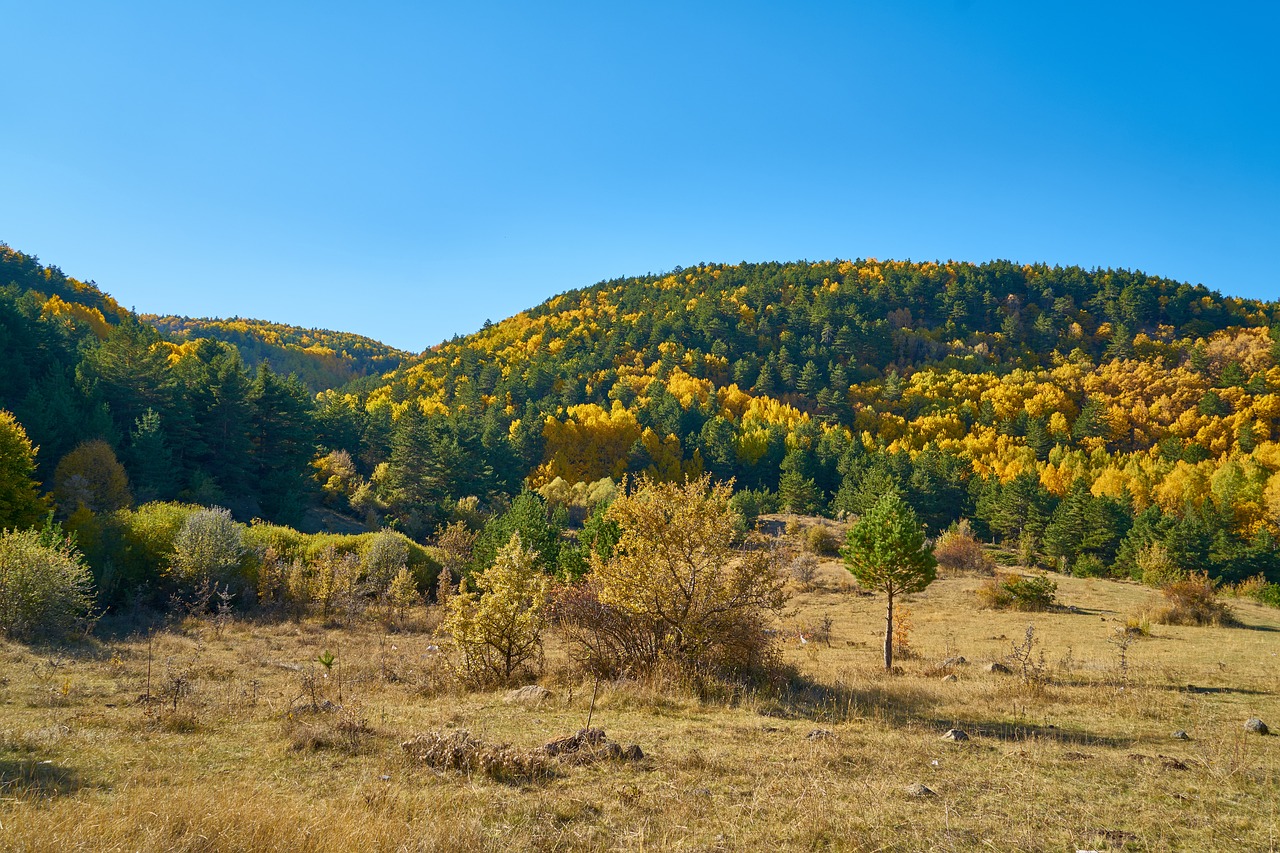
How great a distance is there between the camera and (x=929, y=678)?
16.8 m

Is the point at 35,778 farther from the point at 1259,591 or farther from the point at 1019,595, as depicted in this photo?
the point at 1259,591

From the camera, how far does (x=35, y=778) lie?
6539 mm

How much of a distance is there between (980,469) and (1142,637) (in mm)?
65321

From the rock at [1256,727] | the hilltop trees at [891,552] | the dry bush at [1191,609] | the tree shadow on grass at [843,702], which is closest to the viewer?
the rock at [1256,727]

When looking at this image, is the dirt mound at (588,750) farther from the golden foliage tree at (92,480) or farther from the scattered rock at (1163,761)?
the golden foliage tree at (92,480)

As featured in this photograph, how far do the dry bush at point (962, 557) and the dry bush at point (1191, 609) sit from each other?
18202 mm

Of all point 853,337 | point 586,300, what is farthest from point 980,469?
point 586,300

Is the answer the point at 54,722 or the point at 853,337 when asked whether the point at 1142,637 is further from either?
the point at 853,337

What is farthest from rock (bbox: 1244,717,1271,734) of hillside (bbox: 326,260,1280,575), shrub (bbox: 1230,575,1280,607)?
hillside (bbox: 326,260,1280,575)

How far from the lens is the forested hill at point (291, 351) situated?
162 meters

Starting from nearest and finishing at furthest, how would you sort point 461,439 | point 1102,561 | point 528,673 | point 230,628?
point 528,673 < point 230,628 < point 1102,561 < point 461,439

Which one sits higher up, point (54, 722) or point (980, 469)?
point (980, 469)

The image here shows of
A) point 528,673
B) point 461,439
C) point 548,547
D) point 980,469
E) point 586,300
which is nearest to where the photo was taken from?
point 528,673

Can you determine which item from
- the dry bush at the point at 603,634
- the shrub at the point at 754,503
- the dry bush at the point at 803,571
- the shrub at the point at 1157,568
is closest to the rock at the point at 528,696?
the dry bush at the point at 603,634
